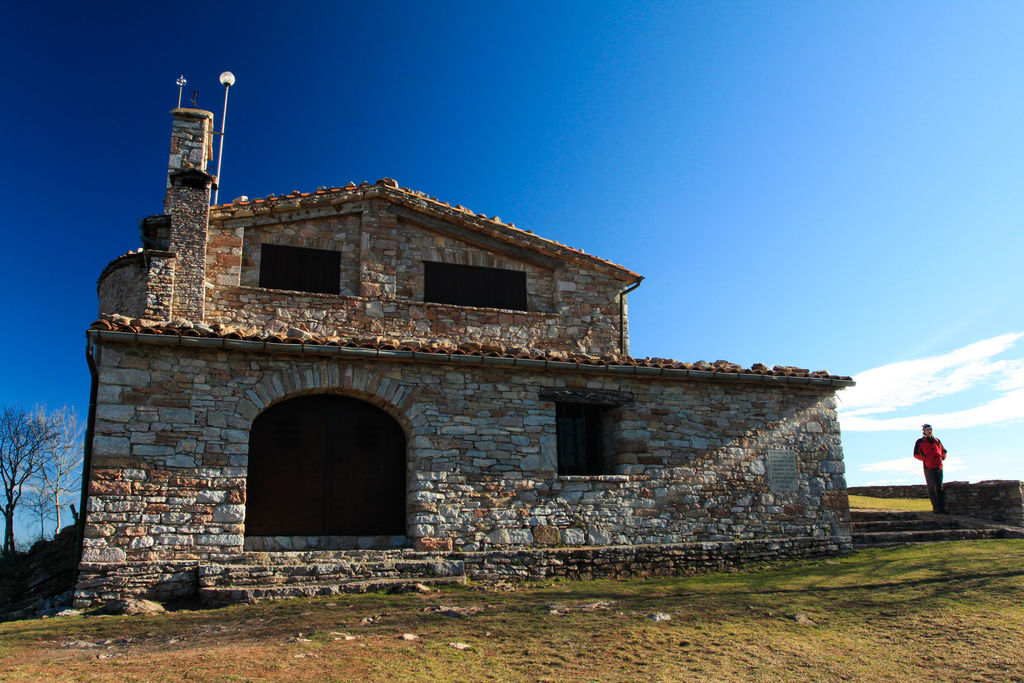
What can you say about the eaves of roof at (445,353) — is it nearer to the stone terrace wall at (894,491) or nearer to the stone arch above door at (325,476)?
the stone arch above door at (325,476)

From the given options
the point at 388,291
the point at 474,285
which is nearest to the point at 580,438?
the point at 474,285

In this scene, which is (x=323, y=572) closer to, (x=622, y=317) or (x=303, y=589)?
(x=303, y=589)

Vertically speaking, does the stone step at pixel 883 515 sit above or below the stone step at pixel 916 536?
above

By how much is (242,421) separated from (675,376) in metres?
6.14

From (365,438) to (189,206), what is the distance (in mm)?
5912

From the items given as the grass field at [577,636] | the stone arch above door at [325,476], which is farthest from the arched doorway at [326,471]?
the grass field at [577,636]

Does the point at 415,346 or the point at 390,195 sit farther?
the point at 390,195

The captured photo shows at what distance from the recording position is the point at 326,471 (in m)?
9.35

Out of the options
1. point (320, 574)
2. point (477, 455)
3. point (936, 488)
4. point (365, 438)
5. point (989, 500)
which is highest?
point (365, 438)

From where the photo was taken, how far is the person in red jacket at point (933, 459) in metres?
13.0

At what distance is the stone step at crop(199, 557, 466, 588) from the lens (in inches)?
316

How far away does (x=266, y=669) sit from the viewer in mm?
5039

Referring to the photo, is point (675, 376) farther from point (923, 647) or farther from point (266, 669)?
point (266, 669)

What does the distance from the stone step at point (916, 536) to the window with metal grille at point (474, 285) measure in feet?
23.9
